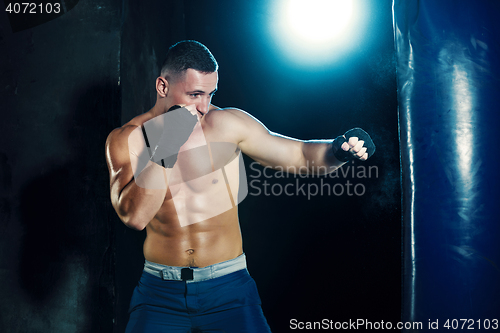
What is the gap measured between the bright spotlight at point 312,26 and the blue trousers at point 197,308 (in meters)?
1.64

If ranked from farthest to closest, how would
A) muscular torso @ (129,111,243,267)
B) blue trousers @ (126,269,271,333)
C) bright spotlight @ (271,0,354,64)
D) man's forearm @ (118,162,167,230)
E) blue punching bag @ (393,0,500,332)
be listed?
bright spotlight @ (271,0,354,64), muscular torso @ (129,111,243,267), blue trousers @ (126,269,271,333), man's forearm @ (118,162,167,230), blue punching bag @ (393,0,500,332)

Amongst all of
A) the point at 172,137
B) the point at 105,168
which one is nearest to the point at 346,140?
the point at 172,137

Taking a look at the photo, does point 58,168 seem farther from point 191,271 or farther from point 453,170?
point 453,170

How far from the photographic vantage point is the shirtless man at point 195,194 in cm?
147

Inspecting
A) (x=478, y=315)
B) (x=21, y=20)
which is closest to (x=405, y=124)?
(x=478, y=315)

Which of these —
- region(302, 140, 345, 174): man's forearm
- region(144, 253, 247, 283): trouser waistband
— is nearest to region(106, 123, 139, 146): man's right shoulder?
region(144, 253, 247, 283): trouser waistband

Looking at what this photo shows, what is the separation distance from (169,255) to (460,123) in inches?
53.1

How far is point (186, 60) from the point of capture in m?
1.71

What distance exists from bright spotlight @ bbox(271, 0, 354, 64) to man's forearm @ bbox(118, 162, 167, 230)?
1.49 metres

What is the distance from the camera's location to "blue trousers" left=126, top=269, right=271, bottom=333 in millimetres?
1503

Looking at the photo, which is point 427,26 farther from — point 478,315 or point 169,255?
point 169,255

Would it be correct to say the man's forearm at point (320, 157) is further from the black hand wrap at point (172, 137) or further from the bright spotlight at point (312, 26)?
the bright spotlight at point (312, 26)

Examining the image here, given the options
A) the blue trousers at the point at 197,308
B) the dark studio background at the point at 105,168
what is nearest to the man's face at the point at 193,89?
the dark studio background at the point at 105,168

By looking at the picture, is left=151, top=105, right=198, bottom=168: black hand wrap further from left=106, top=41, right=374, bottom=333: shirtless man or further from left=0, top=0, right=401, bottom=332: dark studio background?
left=0, top=0, right=401, bottom=332: dark studio background
